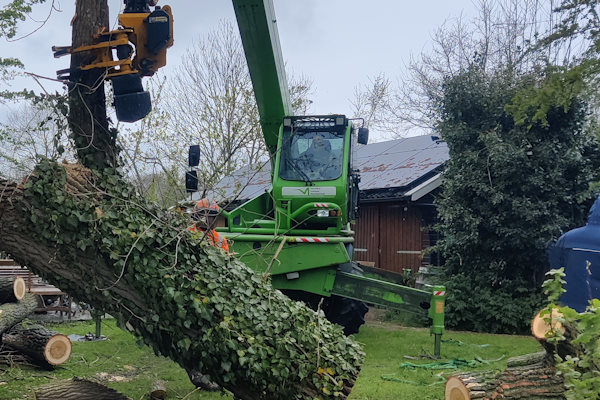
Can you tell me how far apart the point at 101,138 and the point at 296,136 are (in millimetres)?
4117

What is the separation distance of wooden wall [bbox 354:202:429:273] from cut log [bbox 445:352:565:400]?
981cm

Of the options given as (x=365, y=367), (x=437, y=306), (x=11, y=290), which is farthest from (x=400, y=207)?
A: (x=11, y=290)

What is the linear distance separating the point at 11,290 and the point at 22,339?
733mm

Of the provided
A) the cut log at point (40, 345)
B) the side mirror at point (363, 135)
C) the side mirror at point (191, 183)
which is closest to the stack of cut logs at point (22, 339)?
the cut log at point (40, 345)

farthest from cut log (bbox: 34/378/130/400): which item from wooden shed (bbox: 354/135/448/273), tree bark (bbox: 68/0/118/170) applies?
wooden shed (bbox: 354/135/448/273)

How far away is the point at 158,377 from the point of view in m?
7.01

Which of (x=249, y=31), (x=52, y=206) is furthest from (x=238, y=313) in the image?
(x=249, y=31)

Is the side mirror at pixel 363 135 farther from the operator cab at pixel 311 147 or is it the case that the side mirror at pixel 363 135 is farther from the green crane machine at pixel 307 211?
the operator cab at pixel 311 147

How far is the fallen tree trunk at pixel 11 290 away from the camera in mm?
7805

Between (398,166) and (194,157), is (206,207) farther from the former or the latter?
(398,166)

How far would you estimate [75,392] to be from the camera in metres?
4.89

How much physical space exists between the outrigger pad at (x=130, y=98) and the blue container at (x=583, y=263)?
6098mm

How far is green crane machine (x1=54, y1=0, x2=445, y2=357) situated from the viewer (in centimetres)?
770

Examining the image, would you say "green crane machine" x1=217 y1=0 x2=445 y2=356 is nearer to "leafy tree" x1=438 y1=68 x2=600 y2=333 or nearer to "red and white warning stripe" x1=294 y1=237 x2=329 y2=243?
"red and white warning stripe" x1=294 y1=237 x2=329 y2=243
